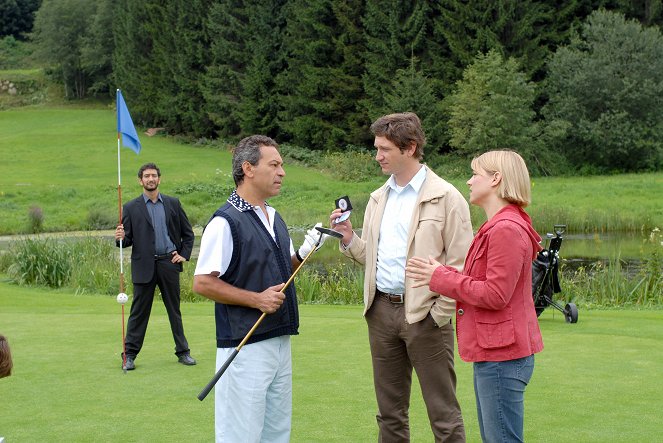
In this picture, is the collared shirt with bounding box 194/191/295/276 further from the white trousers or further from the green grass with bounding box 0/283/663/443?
the green grass with bounding box 0/283/663/443

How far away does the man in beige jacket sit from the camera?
5.50m

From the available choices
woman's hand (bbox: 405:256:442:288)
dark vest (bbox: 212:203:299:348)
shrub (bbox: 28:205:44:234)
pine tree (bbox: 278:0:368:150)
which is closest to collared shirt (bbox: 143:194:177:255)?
dark vest (bbox: 212:203:299:348)

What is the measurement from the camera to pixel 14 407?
7.52m

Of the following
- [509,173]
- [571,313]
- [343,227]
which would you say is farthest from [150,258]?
[509,173]

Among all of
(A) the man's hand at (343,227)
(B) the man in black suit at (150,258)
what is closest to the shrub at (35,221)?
(B) the man in black suit at (150,258)

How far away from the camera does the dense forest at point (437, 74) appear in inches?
1818

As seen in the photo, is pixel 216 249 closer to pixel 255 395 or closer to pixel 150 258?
pixel 255 395

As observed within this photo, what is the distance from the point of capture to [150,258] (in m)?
9.21

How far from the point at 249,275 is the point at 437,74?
47.0m

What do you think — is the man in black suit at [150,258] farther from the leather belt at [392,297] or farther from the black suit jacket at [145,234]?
the leather belt at [392,297]

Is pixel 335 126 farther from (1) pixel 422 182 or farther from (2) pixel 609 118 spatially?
(1) pixel 422 182

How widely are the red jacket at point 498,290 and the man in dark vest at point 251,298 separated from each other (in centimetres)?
87

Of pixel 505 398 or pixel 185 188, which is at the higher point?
pixel 505 398

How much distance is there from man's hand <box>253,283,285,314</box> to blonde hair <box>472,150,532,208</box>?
1179 mm
